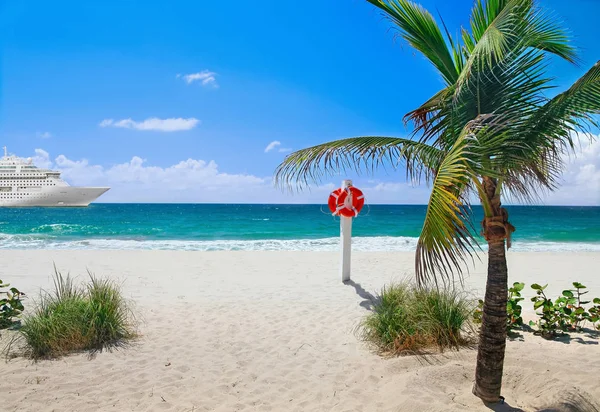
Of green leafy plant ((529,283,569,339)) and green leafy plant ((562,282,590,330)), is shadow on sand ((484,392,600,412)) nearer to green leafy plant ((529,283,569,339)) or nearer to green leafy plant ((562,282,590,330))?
green leafy plant ((529,283,569,339))

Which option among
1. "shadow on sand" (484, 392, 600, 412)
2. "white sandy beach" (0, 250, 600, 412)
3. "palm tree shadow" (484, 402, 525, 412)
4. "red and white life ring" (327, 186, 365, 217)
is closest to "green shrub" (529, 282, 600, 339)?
"white sandy beach" (0, 250, 600, 412)

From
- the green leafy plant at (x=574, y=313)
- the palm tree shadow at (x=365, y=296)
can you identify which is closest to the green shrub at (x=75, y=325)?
the palm tree shadow at (x=365, y=296)

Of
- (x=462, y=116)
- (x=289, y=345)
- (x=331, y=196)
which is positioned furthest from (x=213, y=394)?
(x=331, y=196)

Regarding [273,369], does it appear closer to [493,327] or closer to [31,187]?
[493,327]

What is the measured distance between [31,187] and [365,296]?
206ft

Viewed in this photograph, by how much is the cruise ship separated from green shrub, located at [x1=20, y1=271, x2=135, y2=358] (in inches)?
2368

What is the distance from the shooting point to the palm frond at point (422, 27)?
2.72 metres

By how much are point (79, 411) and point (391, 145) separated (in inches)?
112

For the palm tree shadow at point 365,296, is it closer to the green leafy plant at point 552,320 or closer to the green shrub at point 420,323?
the green shrub at point 420,323

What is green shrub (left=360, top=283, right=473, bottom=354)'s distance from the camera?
142 inches

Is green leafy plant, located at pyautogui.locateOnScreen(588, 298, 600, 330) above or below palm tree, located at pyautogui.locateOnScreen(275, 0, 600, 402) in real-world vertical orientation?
below

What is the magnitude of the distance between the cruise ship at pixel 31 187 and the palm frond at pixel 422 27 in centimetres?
6247

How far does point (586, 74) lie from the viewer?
2.18 m

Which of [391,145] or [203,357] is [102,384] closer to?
[203,357]
